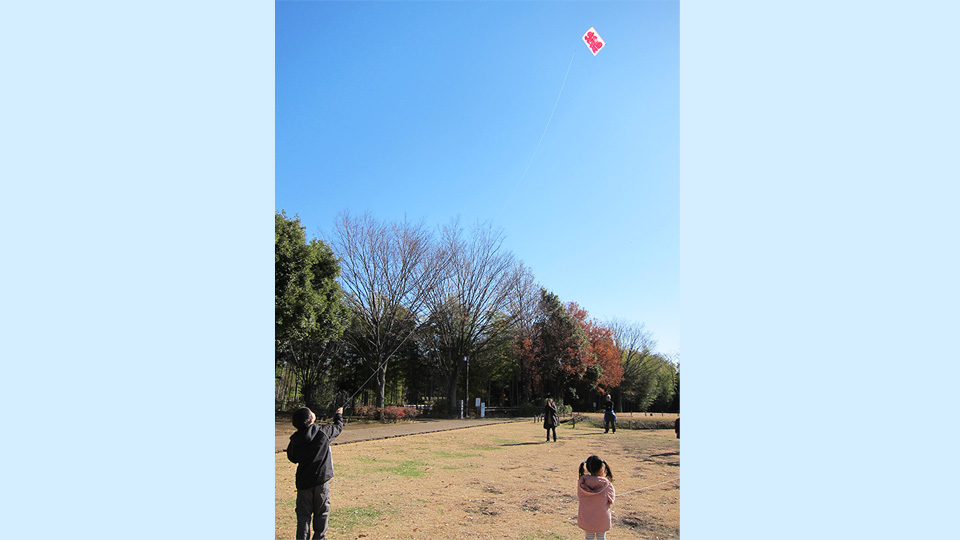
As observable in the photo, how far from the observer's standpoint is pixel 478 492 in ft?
26.8

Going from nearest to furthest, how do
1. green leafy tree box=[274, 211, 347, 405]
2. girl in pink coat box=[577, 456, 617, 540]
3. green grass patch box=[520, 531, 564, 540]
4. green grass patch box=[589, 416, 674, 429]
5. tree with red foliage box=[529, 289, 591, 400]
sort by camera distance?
girl in pink coat box=[577, 456, 617, 540], green grass patch box=[520, 531, 564, 540], green leafy tree box=[274, 211, 347, 405], green grass patch box=[589, 416, 674, 429], tree with red foliage box=[529, 289, 591, 400]

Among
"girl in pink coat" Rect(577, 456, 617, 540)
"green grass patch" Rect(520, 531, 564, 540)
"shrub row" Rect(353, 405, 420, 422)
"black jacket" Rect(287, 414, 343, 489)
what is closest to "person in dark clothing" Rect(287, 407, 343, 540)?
"black jacket" Rect(287, 414, 343, 489)

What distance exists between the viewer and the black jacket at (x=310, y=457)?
192 inches

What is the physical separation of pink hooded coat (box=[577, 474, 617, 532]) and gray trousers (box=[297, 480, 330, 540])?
8.15ft

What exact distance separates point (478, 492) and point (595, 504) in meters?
3.96

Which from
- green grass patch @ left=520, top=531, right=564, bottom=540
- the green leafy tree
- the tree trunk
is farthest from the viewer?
the tree trunk

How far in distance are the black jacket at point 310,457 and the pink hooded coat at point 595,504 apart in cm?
244

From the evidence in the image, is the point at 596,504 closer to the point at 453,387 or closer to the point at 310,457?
the point at 310,457

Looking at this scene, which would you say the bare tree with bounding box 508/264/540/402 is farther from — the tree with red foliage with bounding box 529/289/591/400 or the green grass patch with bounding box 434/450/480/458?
the green grass patch with bounding box 434/450/480/458

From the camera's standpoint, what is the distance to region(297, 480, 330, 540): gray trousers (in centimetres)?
493

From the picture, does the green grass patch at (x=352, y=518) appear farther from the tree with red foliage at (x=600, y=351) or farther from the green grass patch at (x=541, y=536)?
the tree with red foliage at (x=600, y=351)

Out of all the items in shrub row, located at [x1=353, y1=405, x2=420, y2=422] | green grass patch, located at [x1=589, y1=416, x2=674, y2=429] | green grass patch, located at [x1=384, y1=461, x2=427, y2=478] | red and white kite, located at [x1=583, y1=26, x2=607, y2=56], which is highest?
red and white kite, located at [x1=583, y1=26, x2=607, y2=56]

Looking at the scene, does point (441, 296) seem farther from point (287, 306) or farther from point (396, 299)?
point (287, 306)

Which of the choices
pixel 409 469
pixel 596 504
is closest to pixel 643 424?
pixel 409 469
